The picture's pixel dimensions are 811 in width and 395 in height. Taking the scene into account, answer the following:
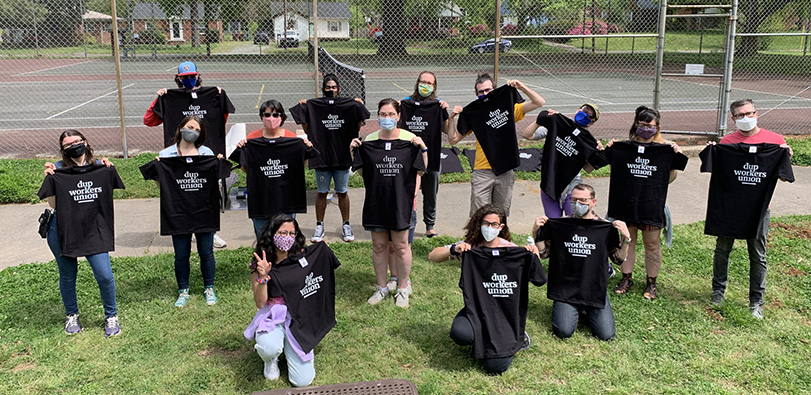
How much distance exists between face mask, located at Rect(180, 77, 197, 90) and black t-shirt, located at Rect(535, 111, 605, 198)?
3.98 metres

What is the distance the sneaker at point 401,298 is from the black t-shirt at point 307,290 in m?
1.08

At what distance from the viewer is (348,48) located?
1377 cm

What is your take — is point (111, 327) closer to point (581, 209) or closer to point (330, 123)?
point (330, 123)

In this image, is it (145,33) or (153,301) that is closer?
(153,301)

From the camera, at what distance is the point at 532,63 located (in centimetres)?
1572

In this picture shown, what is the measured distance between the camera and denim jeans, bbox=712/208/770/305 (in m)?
5.93

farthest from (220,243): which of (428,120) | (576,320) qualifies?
(576,320)

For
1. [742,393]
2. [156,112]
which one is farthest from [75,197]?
[742,393]

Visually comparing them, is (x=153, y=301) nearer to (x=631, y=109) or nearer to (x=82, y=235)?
(x=82, y=235)

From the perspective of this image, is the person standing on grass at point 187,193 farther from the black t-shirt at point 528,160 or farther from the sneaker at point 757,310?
the black t-shirt at point 528,160

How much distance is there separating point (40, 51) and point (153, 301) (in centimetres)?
964

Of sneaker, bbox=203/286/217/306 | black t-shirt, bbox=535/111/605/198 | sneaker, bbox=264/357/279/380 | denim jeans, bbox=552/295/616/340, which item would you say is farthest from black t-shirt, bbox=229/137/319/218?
denim jeans, bbox=552/295/616/340

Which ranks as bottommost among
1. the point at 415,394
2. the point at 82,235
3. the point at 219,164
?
the point at 415,394

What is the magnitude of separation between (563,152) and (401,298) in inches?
86.9
